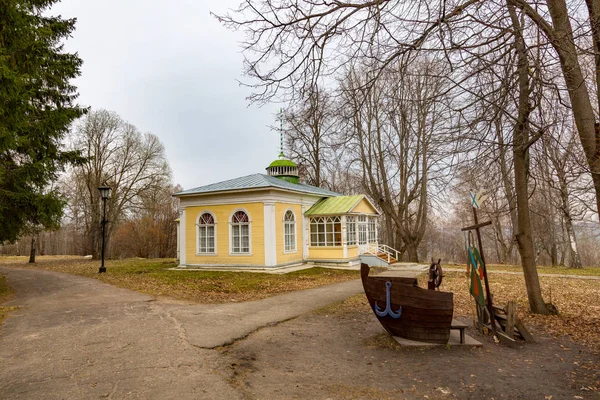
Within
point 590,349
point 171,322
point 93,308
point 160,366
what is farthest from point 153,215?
point 590,349

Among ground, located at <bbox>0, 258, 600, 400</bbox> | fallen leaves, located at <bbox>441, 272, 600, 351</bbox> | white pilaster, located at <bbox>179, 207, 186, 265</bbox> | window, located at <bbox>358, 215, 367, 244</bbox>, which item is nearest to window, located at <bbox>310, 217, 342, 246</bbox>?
window, located at <bbox>358, 215, 367, 244</bbox>

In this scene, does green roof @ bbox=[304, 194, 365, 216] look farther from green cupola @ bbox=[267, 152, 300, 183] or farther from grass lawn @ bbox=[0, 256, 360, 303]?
green cupola @ bbox=[267, 152, 300, 183]

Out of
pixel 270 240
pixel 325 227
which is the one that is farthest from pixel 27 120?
pixel 325 227

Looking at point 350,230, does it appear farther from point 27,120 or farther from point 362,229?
point 27,120

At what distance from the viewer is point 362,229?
20141 mm

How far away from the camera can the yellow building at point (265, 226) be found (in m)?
16.3

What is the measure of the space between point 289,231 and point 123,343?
1250 cm

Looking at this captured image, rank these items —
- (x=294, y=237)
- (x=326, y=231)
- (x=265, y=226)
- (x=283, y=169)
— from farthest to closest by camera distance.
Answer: (x=283, y=169), (x=326, y=231), (x=294, y=237), (x=265, y=226)

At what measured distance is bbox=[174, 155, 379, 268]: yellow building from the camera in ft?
53.4

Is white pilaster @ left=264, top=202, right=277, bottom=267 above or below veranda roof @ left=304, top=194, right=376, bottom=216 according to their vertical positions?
below

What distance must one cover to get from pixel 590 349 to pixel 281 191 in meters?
13.1

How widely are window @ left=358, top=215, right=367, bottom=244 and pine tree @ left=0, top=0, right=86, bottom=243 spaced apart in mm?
14401

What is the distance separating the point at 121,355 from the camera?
498cm

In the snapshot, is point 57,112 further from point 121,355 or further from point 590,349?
point 590,349
